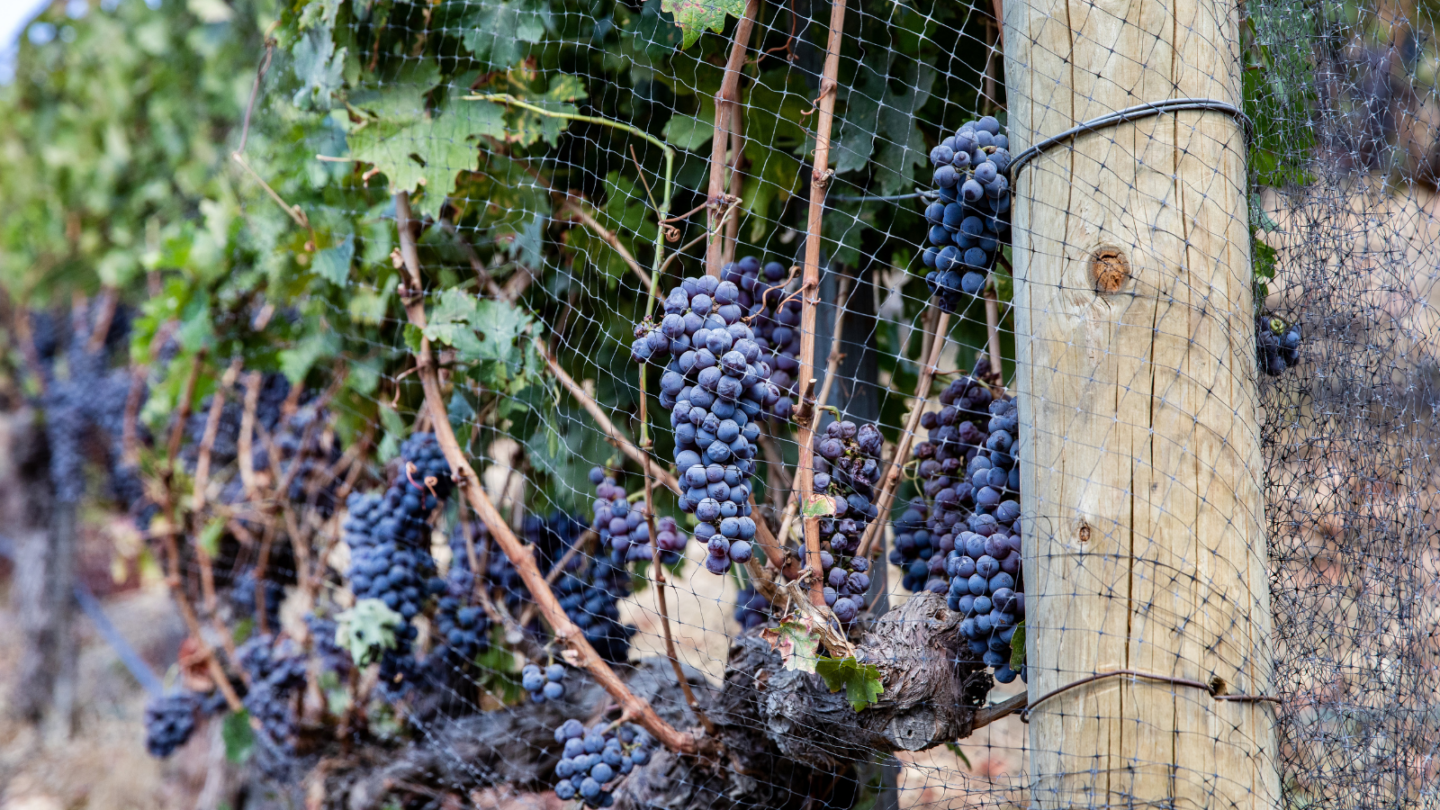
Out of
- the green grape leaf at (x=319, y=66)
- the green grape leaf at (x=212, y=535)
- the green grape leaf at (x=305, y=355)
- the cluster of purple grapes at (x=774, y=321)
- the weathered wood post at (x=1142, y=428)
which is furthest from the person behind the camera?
the green grape leaf at (x=212, y=535)

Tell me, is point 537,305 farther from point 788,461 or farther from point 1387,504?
point 1387,504

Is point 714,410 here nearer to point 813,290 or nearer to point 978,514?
point 813,290

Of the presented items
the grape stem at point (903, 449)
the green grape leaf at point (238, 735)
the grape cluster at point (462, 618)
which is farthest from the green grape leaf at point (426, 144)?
the green grape leaf at point (238, 735)

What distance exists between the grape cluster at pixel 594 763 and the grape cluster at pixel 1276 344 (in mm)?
1178

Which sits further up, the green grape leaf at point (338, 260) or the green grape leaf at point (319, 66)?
the green grape leaf at point (319, 66)

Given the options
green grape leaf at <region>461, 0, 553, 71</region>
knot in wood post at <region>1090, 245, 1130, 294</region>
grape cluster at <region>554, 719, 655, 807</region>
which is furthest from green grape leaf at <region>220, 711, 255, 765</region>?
knot in wood post at <region>1090, 245, 1130, 294</region>

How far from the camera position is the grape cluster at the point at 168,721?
275 cm

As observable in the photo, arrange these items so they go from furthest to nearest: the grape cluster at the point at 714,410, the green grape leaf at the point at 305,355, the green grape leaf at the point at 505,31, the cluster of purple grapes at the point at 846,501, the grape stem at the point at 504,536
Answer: the green grape leaf at the point at 305,355 → the green grape leaf at the point at 505,31 → the grape stem at the point at 504,536 → the cluster of purple grapes at the point at 846,501 → the grape cluster at the point at 714,410

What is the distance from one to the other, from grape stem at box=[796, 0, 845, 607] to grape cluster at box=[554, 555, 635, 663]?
550 mm

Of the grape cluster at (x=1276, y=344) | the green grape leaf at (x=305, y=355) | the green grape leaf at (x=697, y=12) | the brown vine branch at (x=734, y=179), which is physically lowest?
the grape cluster at (x=1276, y=344)

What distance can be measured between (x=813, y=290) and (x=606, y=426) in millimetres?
449

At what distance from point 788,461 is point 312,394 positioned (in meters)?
1.66

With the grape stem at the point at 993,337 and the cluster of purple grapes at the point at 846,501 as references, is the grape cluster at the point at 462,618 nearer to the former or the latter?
the cluster of purple grapes at the point at 846,501

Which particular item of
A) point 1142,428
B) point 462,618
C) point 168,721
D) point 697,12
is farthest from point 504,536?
point 168,721
